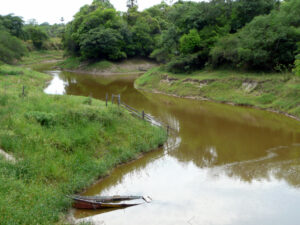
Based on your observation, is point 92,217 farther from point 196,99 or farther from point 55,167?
point 196,99

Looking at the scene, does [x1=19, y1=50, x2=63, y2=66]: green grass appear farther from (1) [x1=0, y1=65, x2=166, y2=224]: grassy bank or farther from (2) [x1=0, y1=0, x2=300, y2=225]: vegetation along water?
(1) [x1=0, y1=65, x2=166, y2=224]: grassy bank

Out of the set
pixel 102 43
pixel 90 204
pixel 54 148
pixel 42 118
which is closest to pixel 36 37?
pixel 102 43

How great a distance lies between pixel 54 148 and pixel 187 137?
27.5ft

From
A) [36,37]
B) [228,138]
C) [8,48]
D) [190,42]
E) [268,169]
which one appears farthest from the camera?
[36,37]

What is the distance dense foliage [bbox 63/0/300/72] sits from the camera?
86.3ft

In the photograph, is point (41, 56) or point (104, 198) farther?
point (41, 56)

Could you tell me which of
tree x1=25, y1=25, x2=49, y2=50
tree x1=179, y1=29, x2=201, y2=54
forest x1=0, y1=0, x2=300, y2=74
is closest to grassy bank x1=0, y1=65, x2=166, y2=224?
forest x1=0, y1=0, x2=300, y2=74

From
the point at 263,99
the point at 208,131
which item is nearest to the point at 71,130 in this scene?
the point at 208,131

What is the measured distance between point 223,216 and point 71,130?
7.46m

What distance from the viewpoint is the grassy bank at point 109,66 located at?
49638 millimetres

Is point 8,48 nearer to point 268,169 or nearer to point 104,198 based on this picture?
point 104,198

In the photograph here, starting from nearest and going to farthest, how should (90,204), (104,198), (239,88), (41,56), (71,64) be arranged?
(90,204)
(104,198)
(239,88)
(71,64)
(41,56)

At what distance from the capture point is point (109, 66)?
1961 inches

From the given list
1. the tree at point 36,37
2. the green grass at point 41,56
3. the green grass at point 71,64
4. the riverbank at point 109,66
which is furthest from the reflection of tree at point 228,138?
the tree at point 36,37
